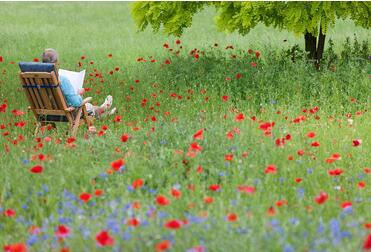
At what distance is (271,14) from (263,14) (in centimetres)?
24

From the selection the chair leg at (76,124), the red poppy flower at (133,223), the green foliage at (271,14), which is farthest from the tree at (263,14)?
the red poppy flower at (133,223)

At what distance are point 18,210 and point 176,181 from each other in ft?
4.20

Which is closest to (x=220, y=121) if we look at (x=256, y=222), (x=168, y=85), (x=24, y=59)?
(x=256, y=222)

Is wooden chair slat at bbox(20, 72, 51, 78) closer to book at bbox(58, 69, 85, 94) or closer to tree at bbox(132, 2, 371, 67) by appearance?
book at bbox(58, 69, 85, 94)

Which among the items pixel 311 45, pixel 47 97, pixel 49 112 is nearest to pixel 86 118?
pixel 49 112

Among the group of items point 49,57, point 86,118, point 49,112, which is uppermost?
point 49,57

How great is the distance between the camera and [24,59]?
43.3ft

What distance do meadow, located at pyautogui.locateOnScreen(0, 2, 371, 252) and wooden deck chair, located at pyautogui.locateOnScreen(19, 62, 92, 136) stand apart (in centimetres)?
25

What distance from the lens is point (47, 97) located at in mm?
6953

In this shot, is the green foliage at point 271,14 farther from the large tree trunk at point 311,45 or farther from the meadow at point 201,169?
the large tree trunk at point 311,45

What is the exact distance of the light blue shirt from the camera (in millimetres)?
7090

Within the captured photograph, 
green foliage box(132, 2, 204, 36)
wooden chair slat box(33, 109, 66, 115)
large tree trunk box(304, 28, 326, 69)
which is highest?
green foliage box(132, 2, 204, 36)

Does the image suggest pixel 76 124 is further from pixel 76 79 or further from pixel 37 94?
pixel 76 79

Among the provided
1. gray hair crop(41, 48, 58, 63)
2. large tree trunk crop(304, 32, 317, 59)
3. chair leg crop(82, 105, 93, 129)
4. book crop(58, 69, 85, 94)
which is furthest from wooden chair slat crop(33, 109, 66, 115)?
large tree trunk crop(304, 32, 317, 59)
